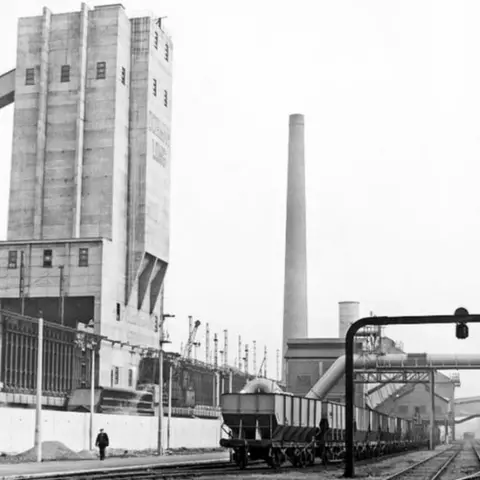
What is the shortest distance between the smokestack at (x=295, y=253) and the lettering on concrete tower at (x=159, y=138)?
13428mm

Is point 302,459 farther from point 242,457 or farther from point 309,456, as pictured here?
point 242,457

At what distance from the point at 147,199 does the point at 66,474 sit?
60.7 m

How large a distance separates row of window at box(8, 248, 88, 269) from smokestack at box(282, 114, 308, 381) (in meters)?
22.7

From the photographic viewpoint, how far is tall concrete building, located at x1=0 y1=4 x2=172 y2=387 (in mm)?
84375

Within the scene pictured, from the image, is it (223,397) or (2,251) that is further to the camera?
(2,251)

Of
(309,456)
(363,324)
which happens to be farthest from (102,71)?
(363,324)

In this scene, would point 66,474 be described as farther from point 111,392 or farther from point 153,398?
point 153,398

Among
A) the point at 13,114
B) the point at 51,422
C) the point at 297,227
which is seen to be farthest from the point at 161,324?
the point at 51,422

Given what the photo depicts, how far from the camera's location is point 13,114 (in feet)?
303

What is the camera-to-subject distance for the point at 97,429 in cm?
5072

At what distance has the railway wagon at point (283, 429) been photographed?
37.8m

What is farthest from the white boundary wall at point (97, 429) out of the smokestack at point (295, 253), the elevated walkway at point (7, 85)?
the elevated walkway at point (7, 85)

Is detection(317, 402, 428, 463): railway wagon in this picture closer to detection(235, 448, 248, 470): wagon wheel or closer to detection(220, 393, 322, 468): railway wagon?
detection(220, 393, 322, 468): railway wagon

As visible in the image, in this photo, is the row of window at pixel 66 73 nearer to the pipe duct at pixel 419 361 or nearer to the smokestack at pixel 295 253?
the smokestack at pixel 295 253
